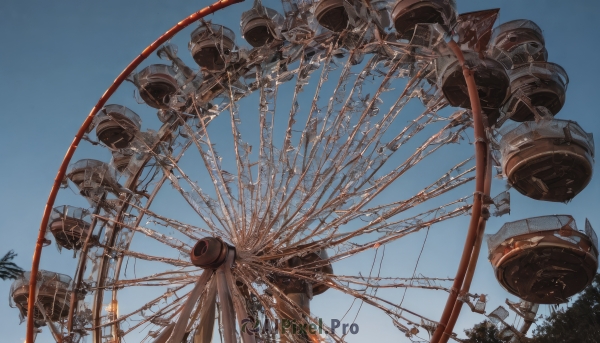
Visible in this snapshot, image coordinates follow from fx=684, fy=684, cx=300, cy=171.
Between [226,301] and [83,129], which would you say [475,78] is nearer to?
[226,301]

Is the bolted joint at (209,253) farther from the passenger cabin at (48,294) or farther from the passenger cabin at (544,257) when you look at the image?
the passenger cabin at (48,294)

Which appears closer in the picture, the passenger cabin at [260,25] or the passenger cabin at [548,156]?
the passenger cabin at [548,156]

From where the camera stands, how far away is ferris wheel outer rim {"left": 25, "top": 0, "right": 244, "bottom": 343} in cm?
924

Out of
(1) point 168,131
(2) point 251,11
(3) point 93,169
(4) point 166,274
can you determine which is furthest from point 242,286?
(2) point 251,11

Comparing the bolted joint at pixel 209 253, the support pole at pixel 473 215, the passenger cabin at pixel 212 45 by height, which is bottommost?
the support pole at pixel 473 215

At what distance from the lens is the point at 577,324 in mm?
18422

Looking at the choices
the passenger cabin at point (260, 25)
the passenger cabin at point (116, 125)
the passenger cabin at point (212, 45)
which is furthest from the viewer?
the passenger cabin at point (116, 125)

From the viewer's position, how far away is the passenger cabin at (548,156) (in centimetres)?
737

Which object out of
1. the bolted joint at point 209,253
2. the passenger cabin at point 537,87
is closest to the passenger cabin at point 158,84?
the bolted joint at point 209,253

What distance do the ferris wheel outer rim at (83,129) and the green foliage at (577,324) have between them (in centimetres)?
1271

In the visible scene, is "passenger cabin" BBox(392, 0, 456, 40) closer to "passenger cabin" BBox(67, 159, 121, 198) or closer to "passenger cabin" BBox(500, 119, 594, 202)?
"passenger cabin" BBox(500, 119, 594, 202)

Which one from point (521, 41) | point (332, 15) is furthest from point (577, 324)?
point (332, 15)

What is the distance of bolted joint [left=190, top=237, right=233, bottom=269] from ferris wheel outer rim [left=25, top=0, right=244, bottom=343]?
2.29 meters

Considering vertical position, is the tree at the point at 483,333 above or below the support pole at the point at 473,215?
above
